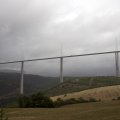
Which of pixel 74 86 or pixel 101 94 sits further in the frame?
pixel 74 86

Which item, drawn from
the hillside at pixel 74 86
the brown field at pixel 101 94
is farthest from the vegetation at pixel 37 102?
the hillside at pixel 74 86

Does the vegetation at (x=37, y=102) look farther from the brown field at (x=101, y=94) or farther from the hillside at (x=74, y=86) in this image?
the hillside at (x=74, y=86)

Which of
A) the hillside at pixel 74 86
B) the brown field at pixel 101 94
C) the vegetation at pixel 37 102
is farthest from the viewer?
the hillside at pixel 74 86

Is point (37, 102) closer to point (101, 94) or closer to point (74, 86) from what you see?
point (101, 94)

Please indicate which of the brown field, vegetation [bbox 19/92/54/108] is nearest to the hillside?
the brown field

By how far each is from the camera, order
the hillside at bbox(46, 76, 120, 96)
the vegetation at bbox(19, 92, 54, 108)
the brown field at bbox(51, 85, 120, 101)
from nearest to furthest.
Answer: the vegetation at bbox(19, 92, 54, 108) → the brown field at bbox(51, 85, 120, 101) → the hillside at bbox(46, 76, 120, 96)

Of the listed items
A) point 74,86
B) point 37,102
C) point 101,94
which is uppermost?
point 74,86

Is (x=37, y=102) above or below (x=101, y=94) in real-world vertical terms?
below

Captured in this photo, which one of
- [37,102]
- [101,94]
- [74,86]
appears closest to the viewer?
[37,102]

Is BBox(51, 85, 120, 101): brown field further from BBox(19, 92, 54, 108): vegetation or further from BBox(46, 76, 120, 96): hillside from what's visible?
BBox(19, 92, 54, 108): vegetation

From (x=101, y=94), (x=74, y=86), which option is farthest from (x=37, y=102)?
(x=74, y=86)

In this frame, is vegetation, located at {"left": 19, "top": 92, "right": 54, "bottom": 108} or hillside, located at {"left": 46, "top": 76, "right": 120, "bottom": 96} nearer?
vegetation, located at {"left": 19, "top": 92, "right": 54, "bottom": 108}

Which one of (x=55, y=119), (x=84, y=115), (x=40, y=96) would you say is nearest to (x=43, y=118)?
(x=55, y=119)

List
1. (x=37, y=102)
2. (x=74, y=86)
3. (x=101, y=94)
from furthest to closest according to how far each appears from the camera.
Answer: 1. (x=74, y=86)
2. (x=101, y=94)
3. (x=37, y=102)
